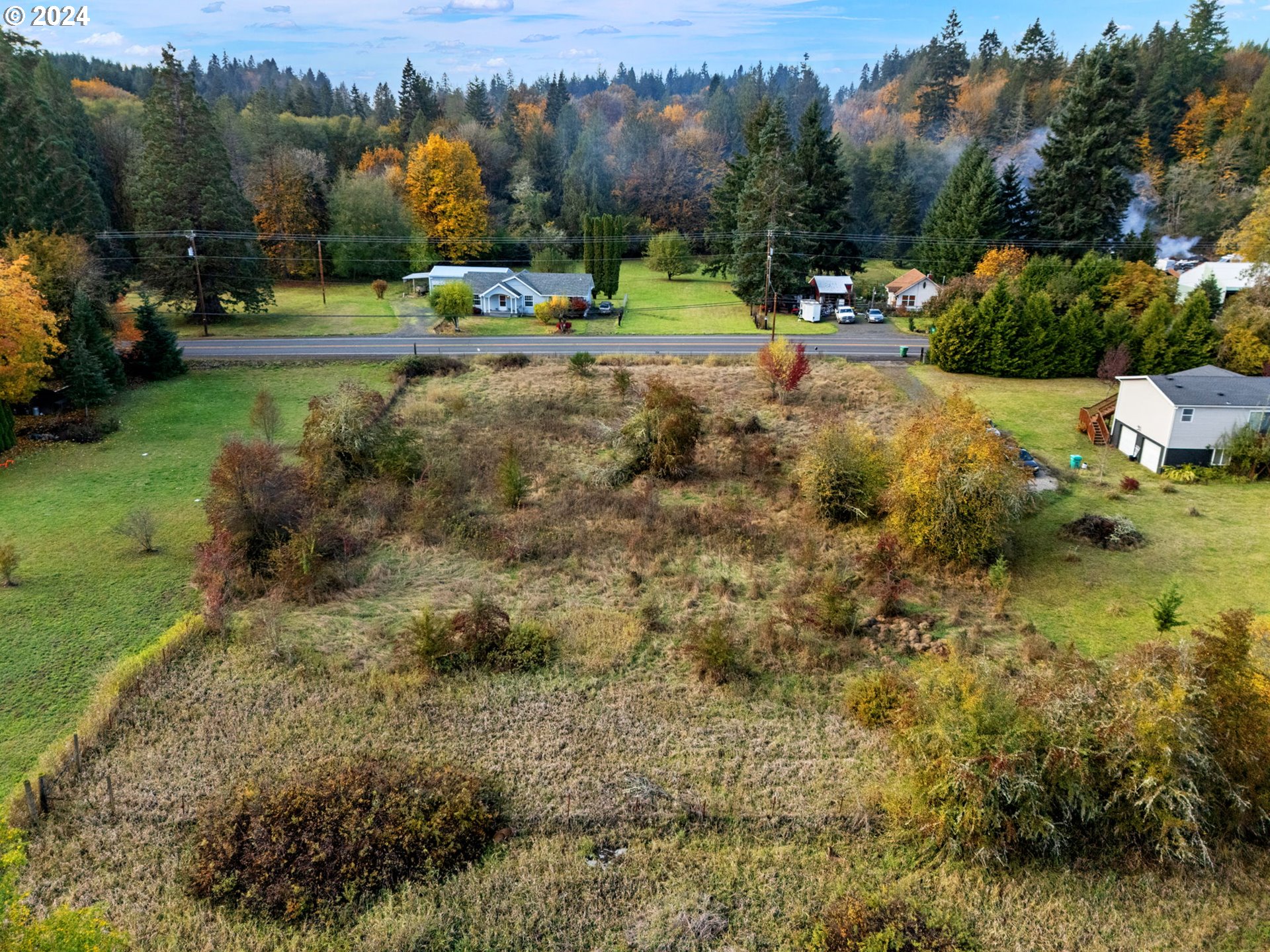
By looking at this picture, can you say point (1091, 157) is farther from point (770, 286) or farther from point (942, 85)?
point (942, 85)

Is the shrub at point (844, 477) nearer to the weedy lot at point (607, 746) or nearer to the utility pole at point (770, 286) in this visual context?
the weedy lot at point (607, 746)

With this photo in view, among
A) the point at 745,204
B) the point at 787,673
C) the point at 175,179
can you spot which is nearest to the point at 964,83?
the point at 745,204

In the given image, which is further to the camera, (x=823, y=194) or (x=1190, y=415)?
(x=823, y=194)

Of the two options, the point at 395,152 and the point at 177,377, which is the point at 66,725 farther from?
the point at 395,152

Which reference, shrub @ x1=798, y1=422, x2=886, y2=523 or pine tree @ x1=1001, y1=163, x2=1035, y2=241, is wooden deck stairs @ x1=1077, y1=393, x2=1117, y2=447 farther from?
pine tree @ x1=1001, y1=163, x2=1035, y2=241

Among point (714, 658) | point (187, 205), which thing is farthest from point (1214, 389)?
point (187, 205)

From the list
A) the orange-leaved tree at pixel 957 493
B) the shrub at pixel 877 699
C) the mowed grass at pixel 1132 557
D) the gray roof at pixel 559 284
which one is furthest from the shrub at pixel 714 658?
the gray roof at pixel 559 284
